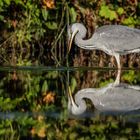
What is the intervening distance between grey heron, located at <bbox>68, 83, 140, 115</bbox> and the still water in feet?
0.22

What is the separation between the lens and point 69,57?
12.5 metres

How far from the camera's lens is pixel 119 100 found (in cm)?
741

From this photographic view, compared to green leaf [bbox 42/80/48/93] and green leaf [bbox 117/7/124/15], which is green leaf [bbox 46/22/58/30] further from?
green leaf [bbox 42/80/48/93]

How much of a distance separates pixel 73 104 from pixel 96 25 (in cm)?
556

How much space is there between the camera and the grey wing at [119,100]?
22.9 feet

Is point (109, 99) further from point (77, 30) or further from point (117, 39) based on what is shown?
point (77, 30)

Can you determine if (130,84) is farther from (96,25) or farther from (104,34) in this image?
(96,25)

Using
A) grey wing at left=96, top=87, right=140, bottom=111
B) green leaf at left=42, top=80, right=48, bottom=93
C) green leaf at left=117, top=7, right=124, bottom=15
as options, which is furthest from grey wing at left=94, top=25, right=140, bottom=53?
grey wing at left=96, top=87, right=140, bottom=111

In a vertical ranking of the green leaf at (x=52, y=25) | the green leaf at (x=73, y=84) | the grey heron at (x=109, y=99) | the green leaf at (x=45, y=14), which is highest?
the green leaf at (x=45, y=14)

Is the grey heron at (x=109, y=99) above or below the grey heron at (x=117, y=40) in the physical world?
below

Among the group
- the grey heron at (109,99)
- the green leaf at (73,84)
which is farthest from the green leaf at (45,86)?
the grey heron at (109,99)

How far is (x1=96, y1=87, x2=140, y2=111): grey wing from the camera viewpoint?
6.99m

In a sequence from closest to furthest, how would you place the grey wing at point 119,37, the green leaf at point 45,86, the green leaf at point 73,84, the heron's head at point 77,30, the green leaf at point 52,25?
the green leaf at point 45,86 < the green leaf at point 73,84 < the grey wing at point 119,37 < the heron's head at point 77,30 < the green leaf at point 52,25

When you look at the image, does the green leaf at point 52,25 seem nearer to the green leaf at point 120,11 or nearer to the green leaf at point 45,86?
the green leaf at point 120,11
